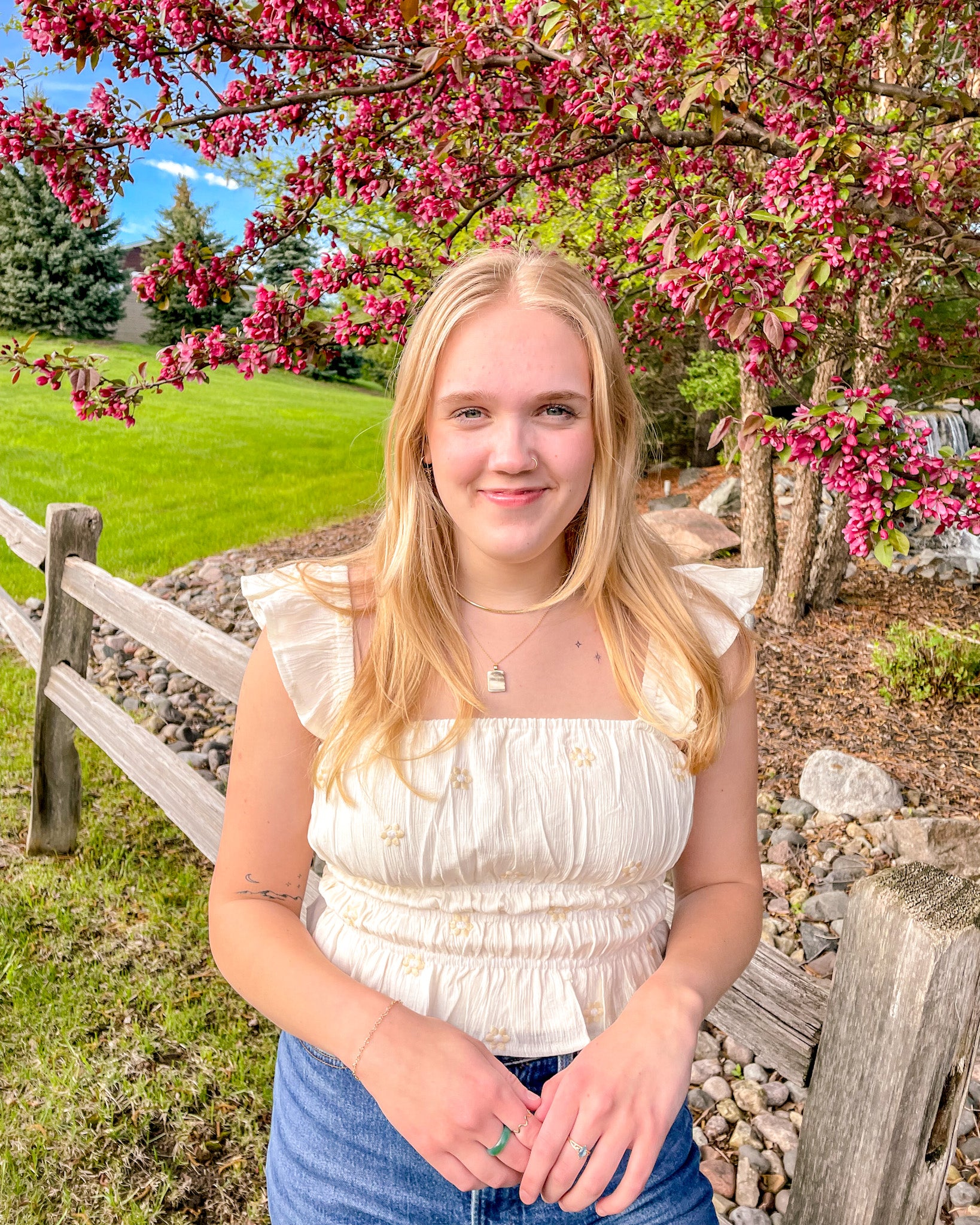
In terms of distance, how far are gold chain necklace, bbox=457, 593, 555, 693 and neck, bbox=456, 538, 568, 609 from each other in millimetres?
32

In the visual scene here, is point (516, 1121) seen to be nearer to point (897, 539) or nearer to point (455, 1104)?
point (455, 1104)

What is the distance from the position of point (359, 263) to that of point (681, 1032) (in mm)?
2612

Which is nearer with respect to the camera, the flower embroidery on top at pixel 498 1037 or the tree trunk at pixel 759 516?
the flower embroidery on top at pixel 498 1037

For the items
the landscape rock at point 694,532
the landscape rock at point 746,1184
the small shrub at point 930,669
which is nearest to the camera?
the landscape rock at point 746,1184

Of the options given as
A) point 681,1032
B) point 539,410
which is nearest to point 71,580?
point 539,410

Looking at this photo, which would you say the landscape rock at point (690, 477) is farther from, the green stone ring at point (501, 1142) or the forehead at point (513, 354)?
the green stone ring at point (501, 1142)

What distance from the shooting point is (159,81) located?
312 centimetres

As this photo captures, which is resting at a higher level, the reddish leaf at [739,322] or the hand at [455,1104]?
the reddish leaf at [739,322]

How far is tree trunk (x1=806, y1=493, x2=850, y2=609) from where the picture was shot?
6148mm

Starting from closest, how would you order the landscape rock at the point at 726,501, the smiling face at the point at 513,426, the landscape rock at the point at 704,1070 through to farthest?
the smiling face at the point at 513,426, the landscape rock at the point at 704,1070, the landscape rock at the point at 726,501

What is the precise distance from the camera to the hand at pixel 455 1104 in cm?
115

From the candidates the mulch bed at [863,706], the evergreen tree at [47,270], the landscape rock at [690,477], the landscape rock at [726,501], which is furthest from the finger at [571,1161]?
the evergreen tree at [47,270]

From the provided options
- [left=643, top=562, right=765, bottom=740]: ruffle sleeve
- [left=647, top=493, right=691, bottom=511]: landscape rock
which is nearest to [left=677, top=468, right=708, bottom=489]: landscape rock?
[left=647, top=493, right=691, bottom=511]: landscape rock

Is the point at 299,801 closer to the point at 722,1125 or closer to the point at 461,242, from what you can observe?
the point at 722,1125
